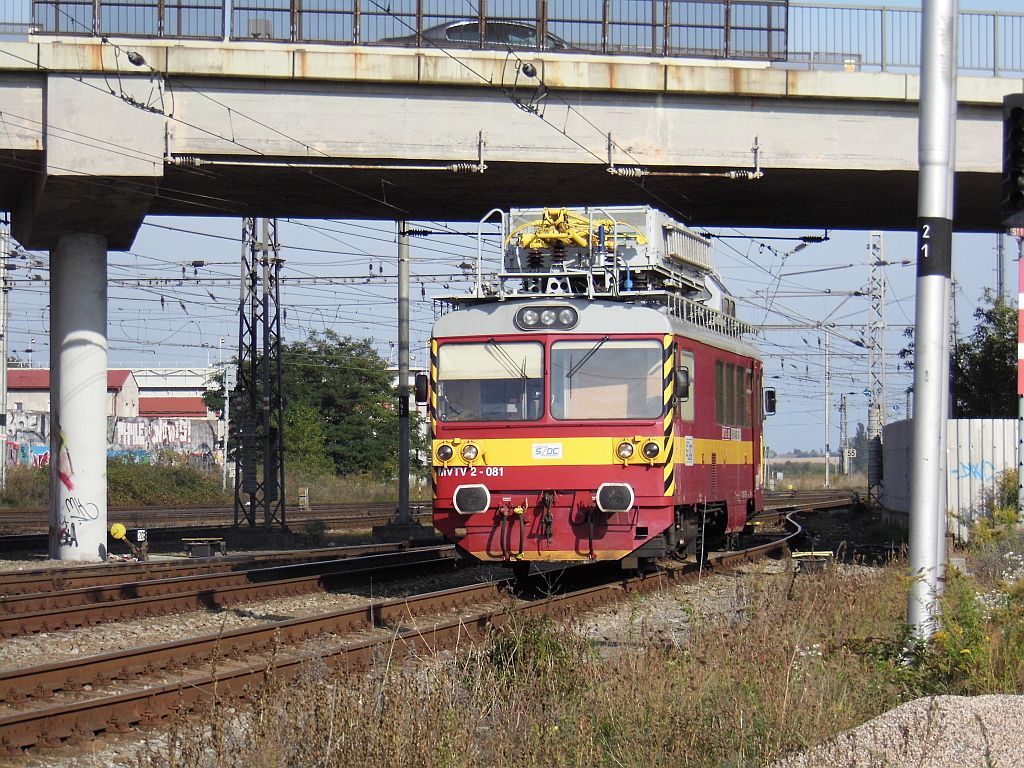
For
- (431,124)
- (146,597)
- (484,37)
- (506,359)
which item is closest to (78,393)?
(146,597)

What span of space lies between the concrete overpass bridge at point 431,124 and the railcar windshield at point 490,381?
15.2ft

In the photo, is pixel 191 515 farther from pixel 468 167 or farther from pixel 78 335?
pixel 468 167

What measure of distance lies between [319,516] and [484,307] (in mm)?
21353

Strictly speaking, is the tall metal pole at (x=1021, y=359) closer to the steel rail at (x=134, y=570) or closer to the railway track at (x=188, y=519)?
the steel rail at (x=134, y=570)

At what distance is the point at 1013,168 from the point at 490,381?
6002mm

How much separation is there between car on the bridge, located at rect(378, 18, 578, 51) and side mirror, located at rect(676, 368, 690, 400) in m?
6.30

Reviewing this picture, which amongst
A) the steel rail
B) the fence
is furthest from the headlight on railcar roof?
the fence

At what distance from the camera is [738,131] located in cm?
1817

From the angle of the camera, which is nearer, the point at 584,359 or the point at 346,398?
the point at 584,359

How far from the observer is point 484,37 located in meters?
17.9

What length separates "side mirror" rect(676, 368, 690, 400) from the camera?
13.5 metres

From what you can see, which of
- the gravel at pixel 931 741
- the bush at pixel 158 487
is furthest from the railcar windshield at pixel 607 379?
the bush at pixel 158 487

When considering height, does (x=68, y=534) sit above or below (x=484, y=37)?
below

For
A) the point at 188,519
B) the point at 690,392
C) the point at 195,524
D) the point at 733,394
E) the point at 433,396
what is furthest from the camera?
the point at 188,519
